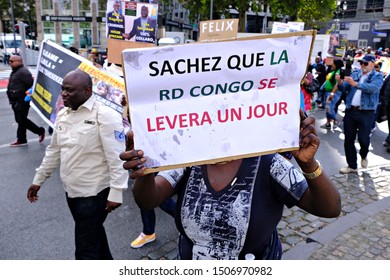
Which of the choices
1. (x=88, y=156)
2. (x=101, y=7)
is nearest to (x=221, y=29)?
(x=88, y=156)

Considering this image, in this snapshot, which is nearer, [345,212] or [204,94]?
[204,94]

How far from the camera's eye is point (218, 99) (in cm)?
176

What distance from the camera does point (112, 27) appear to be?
623 centimetres

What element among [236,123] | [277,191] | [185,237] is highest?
[236,123]

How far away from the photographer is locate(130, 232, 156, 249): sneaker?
13.3ft

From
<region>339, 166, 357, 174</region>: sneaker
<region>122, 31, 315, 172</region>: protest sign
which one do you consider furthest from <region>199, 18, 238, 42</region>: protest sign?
<region>339, 166, 357, 174</region>: sneaker

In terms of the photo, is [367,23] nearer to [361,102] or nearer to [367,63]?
[367,63]

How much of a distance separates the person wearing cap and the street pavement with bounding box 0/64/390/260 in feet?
1.78

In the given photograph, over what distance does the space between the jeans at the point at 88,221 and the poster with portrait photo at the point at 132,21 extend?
3.81 metres

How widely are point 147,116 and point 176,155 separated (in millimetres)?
217

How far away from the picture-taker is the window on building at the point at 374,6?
53.7 meters

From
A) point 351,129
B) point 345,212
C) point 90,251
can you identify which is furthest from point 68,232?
point 351,129

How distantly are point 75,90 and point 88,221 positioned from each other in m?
1.02

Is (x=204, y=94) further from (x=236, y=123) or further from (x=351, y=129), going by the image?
(x=351, y=129)
